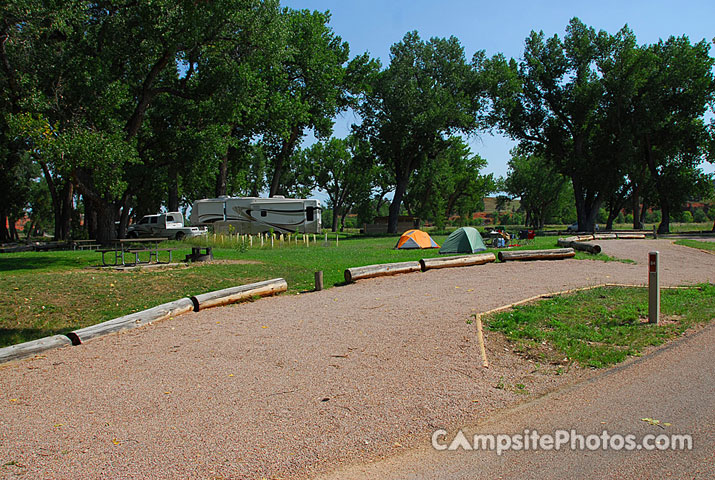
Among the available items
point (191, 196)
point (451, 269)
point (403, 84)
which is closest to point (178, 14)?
point (451, 269)

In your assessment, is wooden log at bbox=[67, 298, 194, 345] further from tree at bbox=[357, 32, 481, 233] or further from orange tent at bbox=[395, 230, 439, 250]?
tree at bbox=[357, 32, 481, 233]

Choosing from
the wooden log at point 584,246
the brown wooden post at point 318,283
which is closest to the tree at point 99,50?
the brown wooden post at point 318,283

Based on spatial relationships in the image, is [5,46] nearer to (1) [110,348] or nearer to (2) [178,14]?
(2) [178,14]

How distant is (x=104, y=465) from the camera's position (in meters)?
3.87

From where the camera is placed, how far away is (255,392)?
17.2 ft

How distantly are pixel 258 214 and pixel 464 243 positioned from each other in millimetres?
17265

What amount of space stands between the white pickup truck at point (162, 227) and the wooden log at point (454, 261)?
72.8 ft

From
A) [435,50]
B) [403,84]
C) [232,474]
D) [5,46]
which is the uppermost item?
[435,50]

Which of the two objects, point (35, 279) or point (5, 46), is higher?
point (5, 46)

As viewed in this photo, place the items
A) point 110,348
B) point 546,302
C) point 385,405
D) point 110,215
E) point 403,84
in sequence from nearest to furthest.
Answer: point 385,405 → point 110,348 → point 546,302 → point 110,215 → point 403,84

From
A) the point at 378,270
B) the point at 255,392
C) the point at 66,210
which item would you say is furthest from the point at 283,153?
the point at 255,392

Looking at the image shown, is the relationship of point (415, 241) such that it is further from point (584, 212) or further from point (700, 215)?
point (700, 215)

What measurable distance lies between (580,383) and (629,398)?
540 millimetres

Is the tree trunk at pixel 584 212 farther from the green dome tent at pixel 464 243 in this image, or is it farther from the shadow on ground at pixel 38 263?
the shadow on ground at pixel 38 263
